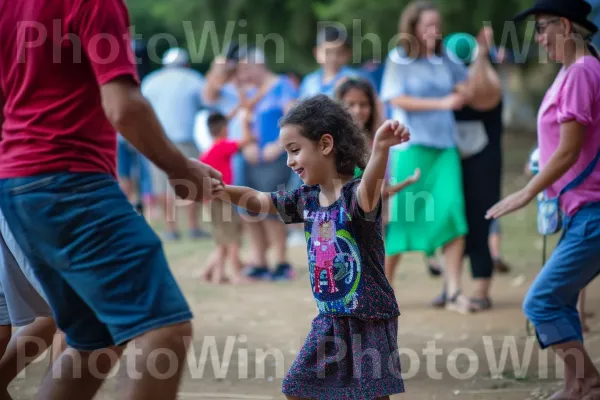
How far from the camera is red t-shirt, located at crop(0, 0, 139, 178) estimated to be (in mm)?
2879

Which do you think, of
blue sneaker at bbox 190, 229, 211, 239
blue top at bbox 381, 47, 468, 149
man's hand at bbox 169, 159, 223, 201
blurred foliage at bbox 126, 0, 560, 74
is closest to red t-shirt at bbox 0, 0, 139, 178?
man's hand at bbox 169, 159, 223, 201

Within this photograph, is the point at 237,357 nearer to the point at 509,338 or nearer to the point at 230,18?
the point at 509,338

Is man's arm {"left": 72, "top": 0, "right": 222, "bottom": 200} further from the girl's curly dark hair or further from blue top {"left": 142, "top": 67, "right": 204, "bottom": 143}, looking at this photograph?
blue top {"left": 142, "top": 67, "right": 204, "bottom": 143}

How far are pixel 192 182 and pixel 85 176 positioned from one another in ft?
1.14

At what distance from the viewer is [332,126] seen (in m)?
3.59

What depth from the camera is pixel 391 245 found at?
21.9ft

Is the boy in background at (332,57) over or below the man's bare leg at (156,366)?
over

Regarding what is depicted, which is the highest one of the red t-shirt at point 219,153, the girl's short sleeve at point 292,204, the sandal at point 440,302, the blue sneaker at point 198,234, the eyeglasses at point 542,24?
the eyeglasses at point 542,24

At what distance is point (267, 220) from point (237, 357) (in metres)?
3.34

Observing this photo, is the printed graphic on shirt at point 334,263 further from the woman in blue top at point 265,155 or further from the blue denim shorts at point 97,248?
the woman in blue top at point 265,155

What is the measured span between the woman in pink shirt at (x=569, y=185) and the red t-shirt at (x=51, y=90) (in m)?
1.92

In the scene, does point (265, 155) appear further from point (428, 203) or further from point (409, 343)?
point (409, 343)

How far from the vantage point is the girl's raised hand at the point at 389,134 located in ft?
10.3

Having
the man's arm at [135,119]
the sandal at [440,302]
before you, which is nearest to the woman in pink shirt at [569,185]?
the man's arm at [135,119]
